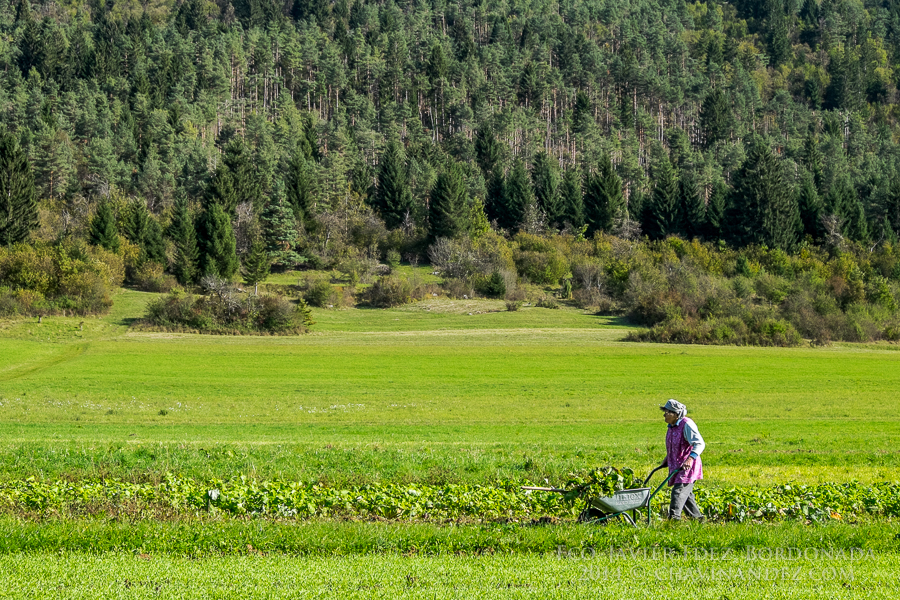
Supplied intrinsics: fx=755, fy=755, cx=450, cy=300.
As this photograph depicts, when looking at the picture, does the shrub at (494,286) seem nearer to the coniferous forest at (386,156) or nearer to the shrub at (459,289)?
the coniferous forest at (386,156)

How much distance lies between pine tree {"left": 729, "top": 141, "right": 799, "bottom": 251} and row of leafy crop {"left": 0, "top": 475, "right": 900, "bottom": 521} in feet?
327

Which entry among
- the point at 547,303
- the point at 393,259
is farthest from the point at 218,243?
the point at 547,303

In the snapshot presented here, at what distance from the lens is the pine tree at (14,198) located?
8494 centimetres

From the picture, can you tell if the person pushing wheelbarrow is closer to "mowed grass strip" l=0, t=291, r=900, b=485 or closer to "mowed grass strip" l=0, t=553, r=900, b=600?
"mowed grass strip" l=0, t=553, r=900, b=600

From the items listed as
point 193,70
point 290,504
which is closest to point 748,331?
point 290,504

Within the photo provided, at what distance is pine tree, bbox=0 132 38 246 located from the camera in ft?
279

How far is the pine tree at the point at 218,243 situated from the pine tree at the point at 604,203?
5568 cm

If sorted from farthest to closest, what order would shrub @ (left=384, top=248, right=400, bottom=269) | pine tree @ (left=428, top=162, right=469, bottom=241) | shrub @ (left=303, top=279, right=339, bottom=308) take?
pine tree @ (left=428, top=162, right=469, bottom=241), shrub @ (left=384, top=248, right=400, bottom=269), shrub @ (left=303, top=279, right=339, bottom=308)

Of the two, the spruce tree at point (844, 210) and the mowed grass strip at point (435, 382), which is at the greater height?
the spruce tree at point (844, 210)

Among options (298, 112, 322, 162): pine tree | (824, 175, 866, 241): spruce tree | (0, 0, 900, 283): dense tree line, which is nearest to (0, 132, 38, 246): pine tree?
(0, 0, 900, 283): dense tree line

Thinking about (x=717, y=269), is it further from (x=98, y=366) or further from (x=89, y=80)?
(x=89, y=80)

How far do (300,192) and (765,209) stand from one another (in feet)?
212

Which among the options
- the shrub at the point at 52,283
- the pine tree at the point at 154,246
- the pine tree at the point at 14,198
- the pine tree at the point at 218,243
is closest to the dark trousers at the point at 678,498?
the shrub at the point at 52,283

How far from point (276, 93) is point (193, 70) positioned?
2306 cm
